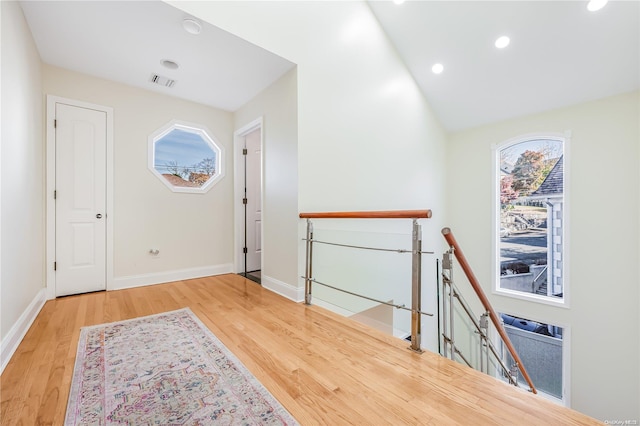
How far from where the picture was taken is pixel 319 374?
1478 mm

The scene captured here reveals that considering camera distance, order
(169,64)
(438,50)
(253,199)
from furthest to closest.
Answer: (253,199), (438,50), (169,64)

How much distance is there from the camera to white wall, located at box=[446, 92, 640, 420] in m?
3.35

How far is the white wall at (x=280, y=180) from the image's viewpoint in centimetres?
277

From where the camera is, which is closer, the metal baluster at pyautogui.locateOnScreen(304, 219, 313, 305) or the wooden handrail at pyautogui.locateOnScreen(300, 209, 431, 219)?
the wooden handrail at pyautogui.locateOnScreen(300, 209, 431, 219)

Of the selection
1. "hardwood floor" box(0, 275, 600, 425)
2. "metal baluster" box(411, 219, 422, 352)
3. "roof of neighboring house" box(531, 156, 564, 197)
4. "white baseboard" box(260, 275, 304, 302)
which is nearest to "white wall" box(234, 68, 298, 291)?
"white baseboard" box(260, 275, 304, 302)

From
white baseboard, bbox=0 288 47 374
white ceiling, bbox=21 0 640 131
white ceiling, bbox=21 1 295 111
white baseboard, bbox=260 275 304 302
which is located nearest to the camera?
white baseboard, bbox=0 288 47 374

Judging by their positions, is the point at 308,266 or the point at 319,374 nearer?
the point at 319,374

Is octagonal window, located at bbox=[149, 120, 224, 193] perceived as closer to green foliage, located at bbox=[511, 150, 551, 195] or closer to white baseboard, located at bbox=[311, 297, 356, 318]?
white baseboard, located at bbox=[311, 297, 356, 318]

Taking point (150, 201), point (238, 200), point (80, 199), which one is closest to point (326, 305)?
point (238, 200)

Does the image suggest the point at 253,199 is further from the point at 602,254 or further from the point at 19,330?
the point at 602,254

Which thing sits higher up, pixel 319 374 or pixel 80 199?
pixel 80 199

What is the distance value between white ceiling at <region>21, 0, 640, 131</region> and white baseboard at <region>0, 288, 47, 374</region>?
228 cm

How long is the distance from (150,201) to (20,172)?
1364 mm

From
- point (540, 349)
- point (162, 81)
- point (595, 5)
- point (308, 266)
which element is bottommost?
point (540, 349)
